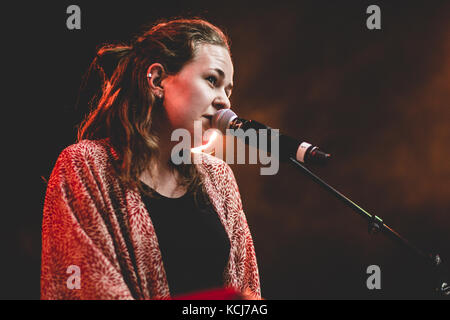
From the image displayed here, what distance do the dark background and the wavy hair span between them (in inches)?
33.8

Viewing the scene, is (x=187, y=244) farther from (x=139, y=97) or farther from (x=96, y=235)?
(x=139, y=97)

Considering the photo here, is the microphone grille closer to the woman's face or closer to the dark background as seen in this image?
the woman's face

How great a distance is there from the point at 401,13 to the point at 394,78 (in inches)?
17.0

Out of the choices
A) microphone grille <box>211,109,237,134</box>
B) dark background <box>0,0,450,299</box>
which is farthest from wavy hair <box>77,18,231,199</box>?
dark background <box>0,0,450,299</box>

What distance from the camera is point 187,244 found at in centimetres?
134

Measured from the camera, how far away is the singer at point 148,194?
1081 mm

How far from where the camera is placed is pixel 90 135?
149 centimetres

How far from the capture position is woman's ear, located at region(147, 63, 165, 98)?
1422mm

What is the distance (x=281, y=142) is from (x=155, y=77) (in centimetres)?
66

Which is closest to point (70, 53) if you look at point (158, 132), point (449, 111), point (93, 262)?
point (158, 132)

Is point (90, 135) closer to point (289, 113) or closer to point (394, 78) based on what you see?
point (289, 113)

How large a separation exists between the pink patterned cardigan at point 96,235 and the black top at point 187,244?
0.16 ft

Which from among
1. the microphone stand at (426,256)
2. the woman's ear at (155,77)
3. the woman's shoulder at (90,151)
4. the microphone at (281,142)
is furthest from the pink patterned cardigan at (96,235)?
the microphone stand at (426,256)

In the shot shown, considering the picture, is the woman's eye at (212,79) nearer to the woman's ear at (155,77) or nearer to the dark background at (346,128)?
the woman's ear at (155,77)
